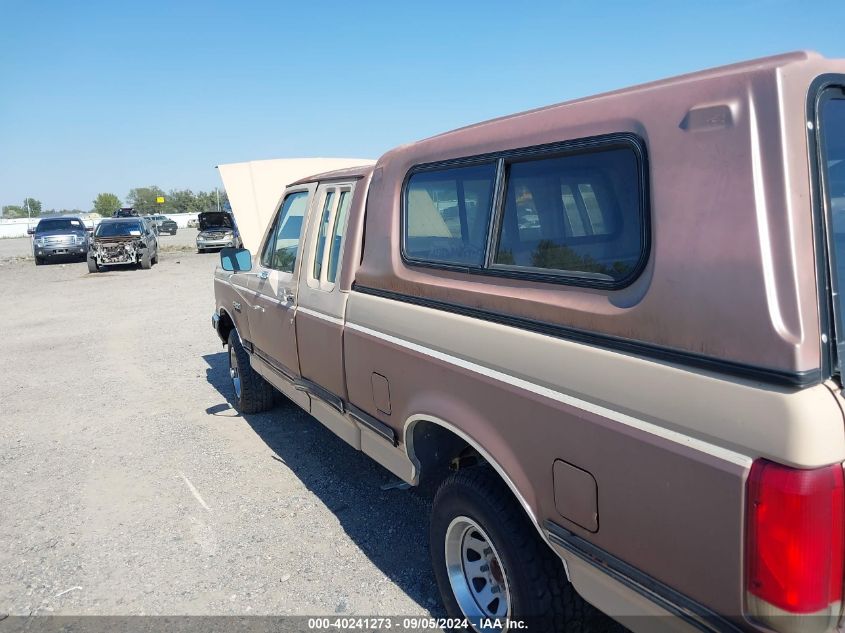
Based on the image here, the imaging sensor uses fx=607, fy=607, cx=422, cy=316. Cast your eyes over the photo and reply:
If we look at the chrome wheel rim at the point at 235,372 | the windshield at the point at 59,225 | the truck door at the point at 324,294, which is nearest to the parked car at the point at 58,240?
the windshield at the point at 59,225

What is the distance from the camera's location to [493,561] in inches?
99.4

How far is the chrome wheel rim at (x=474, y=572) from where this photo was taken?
8.20 ft

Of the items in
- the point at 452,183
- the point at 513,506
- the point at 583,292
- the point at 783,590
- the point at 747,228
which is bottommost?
the point at 513,506

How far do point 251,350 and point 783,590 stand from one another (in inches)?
173

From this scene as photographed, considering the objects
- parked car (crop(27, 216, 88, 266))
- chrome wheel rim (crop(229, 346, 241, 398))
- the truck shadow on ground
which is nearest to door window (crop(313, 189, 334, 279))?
the truck shadow on ground

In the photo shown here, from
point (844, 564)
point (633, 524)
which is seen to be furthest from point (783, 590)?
point (633, 524)

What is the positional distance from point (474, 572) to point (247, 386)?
350cm

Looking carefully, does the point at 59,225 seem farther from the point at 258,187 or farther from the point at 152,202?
the point at 152,202

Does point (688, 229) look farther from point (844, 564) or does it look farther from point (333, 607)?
point (333, 607)

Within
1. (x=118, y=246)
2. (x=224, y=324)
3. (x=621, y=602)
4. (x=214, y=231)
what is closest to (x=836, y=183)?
(x=621, y=602)

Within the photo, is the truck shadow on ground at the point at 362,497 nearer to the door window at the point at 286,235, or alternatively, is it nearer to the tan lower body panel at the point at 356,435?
the tan lower body panel at the point at 356,435

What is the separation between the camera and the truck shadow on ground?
328 centimetres

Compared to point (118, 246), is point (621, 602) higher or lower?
lower

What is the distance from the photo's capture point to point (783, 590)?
1.45 meters
